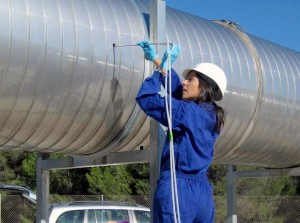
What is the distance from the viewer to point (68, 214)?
37.7 feet

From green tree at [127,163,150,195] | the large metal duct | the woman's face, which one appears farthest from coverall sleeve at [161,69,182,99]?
green tree at [127,163,150,195]

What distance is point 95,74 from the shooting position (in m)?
4.57

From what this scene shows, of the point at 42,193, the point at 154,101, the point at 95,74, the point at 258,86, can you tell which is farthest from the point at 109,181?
the point at 154,101

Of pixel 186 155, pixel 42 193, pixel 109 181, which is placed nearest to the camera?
pixel 186 155

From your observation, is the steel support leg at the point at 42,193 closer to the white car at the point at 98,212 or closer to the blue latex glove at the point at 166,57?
the blue latex glove at the point at 166,57

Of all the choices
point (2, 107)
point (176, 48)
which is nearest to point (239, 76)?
point (176, 48)

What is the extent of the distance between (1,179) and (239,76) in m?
20.5

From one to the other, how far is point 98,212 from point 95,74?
7.75m

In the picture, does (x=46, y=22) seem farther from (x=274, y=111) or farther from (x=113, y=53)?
(x=274, y=111)

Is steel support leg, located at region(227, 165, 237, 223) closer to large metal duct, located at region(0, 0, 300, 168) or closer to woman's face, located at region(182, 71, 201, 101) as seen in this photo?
large metal duct, located at region(0, 0, 300, 168)

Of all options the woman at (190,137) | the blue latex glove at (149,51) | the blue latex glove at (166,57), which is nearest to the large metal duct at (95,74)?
the blue latex glove at (149,51)

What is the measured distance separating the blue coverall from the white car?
7.49 m

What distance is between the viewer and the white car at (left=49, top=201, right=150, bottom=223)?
37.5ft

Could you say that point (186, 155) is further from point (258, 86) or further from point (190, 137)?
point (258, 86)
